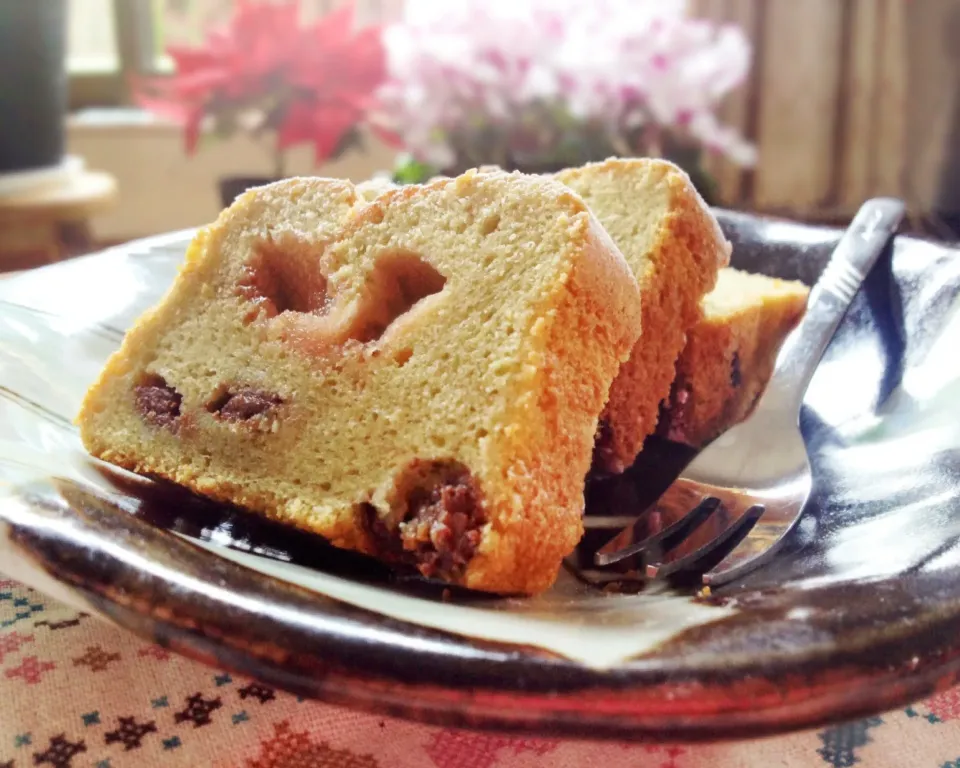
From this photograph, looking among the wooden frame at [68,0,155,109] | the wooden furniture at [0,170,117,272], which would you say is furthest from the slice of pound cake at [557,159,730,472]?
the wooden frame at [68,0,155,109]

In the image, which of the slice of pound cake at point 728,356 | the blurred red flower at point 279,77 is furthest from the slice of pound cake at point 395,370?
the blurred red flower at point 279,77

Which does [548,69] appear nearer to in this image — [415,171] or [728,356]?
[415,171]

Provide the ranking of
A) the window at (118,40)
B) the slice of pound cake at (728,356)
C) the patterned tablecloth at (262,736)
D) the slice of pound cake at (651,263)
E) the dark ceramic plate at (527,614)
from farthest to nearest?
the window at (118,40) → the slice of pound cake at (728,356) → the slice of pound cake at (651,263) → the patterned tablecloth at (262,736) → the dark ceramic plate at (527,614)

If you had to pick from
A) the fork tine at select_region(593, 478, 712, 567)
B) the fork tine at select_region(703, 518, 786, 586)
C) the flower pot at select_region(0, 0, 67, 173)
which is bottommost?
the fork tine at select_region(593, 478, 712, 567)

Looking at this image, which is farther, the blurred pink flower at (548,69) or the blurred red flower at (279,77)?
the blurred red flower at (279,77)

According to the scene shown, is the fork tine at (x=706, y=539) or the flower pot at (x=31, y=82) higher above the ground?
the flower pot at (x=31, y=82)

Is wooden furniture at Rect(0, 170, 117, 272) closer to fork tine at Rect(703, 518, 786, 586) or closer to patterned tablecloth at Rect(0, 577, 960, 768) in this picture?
patterned tablecloth at Rect(0, 577, 960, 768)

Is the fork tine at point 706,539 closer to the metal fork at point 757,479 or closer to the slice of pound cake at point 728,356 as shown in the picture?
the metal fork at point 757,479

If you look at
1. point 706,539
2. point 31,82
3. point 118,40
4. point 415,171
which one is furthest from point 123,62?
point 706,539
